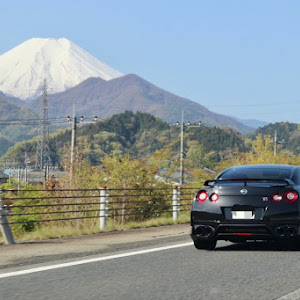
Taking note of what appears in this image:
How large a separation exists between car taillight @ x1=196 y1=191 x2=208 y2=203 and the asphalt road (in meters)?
0.89

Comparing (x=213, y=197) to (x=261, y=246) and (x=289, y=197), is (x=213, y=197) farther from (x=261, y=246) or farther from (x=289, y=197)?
(x=261, y=246)

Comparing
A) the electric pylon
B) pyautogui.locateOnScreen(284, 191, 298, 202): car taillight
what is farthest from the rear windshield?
the electric pylon

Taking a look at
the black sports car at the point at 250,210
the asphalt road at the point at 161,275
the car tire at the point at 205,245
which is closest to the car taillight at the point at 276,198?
the black sports car at the point at 250,210

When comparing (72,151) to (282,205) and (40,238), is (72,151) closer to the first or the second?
(40,238)

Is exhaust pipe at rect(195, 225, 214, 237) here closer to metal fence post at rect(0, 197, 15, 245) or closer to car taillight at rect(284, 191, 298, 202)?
car taillight at rect(284, 191, 298, 202)

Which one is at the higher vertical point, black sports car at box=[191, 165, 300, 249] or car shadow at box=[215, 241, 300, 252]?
black sports car at box=[191, 165, 300, 249]

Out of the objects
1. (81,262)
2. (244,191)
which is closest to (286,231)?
(244,191)

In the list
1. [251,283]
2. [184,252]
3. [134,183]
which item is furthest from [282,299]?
[134,183]

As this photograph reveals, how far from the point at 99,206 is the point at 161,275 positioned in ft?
75.6

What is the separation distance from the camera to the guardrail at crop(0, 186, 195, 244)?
17531mm

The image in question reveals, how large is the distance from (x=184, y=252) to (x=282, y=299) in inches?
199

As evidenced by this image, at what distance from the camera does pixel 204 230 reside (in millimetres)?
12523

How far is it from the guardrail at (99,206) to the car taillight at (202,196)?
379cm

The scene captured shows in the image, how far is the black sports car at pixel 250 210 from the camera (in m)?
12.2
